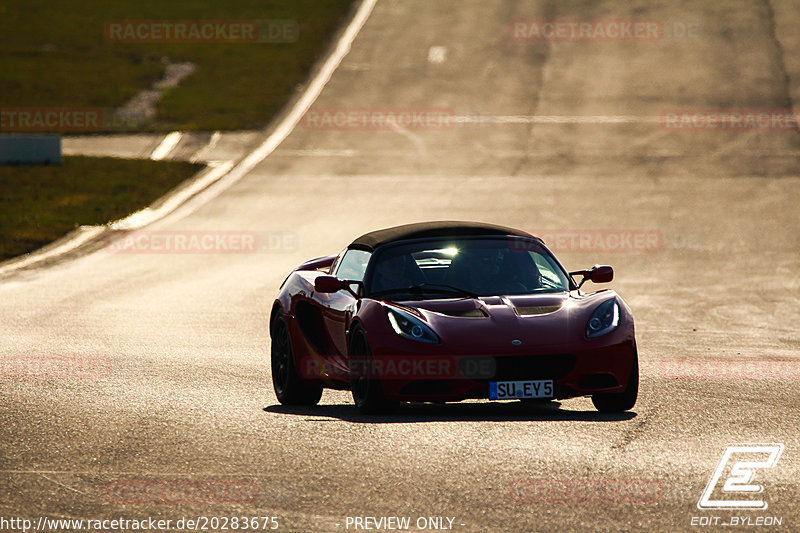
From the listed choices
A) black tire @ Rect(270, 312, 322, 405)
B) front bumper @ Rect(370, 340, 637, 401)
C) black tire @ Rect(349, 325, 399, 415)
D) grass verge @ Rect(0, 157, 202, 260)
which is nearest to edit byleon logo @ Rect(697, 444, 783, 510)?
front bumper @ Rect(370, 340, 637, 401)

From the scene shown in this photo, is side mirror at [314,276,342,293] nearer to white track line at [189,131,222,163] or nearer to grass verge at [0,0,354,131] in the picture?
white track line at [189,131,222,163]

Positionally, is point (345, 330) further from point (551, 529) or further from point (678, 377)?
point (551, 529)

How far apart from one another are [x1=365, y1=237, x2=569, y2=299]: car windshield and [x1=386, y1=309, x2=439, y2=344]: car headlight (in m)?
0.57

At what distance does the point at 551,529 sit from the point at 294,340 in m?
5.05

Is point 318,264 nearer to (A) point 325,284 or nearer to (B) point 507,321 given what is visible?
(A) point 325,284

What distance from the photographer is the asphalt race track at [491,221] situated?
6.29 m

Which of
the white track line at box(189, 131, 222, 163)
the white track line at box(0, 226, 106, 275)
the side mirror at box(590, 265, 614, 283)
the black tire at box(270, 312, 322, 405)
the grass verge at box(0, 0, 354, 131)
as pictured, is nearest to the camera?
the side mirror at box(590, 265, 614, 283)

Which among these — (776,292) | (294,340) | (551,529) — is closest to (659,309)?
(776,292)

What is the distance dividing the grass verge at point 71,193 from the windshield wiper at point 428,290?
14837 millimetres

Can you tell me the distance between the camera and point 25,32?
165ft

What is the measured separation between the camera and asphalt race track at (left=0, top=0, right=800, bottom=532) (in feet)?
20.6

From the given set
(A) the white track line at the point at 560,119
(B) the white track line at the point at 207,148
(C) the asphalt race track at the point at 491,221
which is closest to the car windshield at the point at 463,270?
(C) the asphalt race track at the point at 491,221

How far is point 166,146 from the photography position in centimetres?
3516

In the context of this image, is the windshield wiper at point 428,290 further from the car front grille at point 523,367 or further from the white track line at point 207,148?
the white track line at point 207,148
